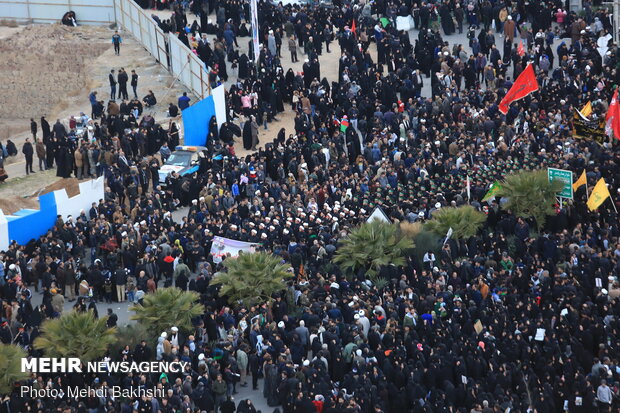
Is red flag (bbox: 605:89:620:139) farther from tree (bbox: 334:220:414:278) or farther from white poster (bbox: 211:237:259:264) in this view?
white poster (bbox: 211:237:259:264)

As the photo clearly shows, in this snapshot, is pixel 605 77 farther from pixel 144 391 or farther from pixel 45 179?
pixel 144 391

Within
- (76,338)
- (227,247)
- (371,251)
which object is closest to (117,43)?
(227,247)

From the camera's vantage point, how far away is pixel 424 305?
32812 mm

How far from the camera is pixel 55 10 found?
60281mm

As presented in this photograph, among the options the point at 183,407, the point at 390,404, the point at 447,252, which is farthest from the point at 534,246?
the point at 183,407

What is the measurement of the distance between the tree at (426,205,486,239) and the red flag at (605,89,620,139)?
4.65 meters

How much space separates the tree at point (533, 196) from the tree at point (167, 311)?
870 cm

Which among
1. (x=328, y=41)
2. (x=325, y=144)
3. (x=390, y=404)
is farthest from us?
(x=328, y=41)

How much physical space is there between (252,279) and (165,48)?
2194 cm

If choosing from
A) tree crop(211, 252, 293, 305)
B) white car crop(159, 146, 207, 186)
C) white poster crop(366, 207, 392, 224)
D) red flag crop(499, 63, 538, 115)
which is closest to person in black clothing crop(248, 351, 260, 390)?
tree crop(211, 252, 293, 305)

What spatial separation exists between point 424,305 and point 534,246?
388cm

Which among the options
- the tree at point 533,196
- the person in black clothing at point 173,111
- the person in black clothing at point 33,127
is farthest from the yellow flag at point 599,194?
the person in black clothing at point 33,127

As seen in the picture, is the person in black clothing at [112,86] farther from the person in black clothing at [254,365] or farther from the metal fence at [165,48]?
the person in black clothing at [254,365]

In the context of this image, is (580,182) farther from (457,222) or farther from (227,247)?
(227,247)
